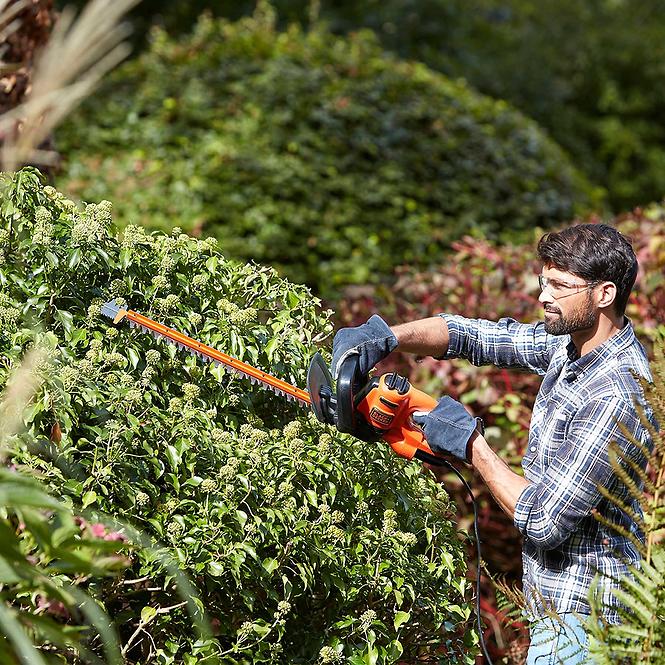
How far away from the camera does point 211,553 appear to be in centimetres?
252

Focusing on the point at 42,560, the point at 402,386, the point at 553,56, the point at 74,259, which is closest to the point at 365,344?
the point at 402,386

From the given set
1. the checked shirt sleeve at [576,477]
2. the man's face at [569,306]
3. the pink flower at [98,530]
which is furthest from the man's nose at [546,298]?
the pink flower at [98,530]

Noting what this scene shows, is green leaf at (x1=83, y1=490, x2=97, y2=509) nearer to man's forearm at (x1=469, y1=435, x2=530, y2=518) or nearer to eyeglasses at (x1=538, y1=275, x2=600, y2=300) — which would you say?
man's forearm at (x1=469, y1=435, x2=530, y2=518)

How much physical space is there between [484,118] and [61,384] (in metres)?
6.35

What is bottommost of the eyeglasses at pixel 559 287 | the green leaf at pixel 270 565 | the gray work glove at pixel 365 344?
the green leaf at pixel 270 565

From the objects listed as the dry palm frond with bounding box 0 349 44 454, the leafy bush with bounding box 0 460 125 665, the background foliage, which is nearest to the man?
the dry palm frond with bounding box 0 349 44 454

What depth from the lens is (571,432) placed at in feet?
9.07

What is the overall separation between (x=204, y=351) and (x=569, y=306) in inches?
39.6

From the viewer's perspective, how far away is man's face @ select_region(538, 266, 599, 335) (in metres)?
2.87

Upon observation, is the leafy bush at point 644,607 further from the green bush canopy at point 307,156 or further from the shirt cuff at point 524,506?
the green bush canopy at point 307,156

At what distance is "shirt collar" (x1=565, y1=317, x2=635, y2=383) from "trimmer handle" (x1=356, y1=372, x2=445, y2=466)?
0.40 metres

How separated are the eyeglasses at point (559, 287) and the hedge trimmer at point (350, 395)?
45cm

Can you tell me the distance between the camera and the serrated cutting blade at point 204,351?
2.78 metres

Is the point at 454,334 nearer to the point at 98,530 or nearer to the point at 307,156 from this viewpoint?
the point at 98,530
